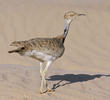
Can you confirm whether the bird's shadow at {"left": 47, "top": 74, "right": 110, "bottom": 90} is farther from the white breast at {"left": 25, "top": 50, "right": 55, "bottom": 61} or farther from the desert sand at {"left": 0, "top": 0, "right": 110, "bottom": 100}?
the white breast at {"left": 25, "top": 50, "right": 55, "bottom": 61}

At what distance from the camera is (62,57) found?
12789 millimetres

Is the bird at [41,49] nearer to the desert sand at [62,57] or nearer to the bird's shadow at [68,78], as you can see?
the desert sand at [62,57]

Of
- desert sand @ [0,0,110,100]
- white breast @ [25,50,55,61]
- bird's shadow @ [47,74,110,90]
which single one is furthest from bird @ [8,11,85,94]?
bird's shadow @ [47,74,110,90]

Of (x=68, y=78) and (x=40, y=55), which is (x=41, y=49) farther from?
(x=68, y=78)

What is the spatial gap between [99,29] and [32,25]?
2995mm

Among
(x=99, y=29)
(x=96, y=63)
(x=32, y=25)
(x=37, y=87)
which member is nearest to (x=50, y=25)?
(x=32, y=25)

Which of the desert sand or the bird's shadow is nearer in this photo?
the desert sand

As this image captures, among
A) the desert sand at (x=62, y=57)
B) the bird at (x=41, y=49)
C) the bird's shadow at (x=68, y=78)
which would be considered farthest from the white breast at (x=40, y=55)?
the bird's shadow at (x=68, y=78)

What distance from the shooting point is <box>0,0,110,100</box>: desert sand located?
7160 millimetres

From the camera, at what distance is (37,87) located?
288 inches

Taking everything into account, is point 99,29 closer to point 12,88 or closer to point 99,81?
point 99,81

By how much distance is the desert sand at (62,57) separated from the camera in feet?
23.5

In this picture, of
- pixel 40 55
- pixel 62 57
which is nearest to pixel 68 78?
pixel 40 55

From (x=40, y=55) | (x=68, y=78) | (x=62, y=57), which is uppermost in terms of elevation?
(x=40, y=55)
